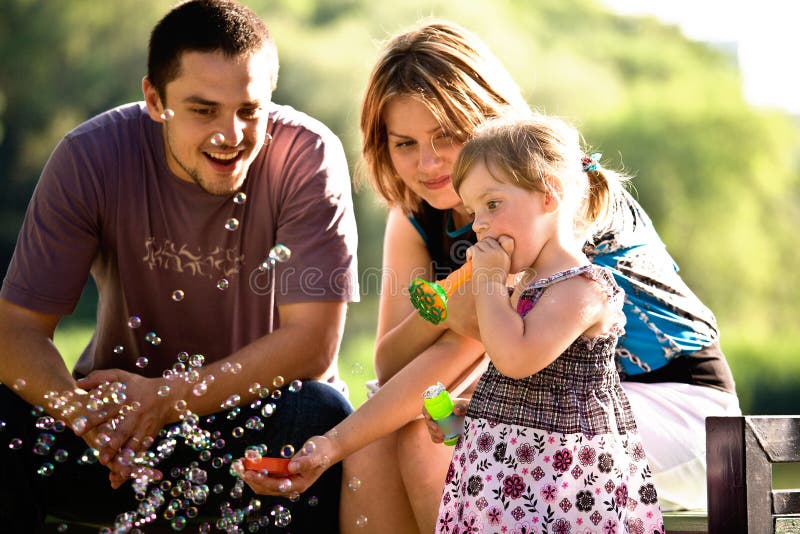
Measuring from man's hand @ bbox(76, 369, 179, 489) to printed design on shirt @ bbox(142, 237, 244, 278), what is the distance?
40cm

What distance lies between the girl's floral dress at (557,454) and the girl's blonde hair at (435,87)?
0.64 m

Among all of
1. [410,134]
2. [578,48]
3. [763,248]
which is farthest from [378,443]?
[578,48]

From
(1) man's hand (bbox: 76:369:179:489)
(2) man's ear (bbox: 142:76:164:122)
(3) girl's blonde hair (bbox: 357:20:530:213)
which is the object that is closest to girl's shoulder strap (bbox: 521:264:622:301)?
(3) girl's blonde hair (bbox: 357:20:530:213)

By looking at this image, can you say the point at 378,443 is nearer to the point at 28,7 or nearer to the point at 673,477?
the point at 673,477

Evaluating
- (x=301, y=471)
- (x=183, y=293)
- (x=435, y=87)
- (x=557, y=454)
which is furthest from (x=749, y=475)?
(x=183, y=293)

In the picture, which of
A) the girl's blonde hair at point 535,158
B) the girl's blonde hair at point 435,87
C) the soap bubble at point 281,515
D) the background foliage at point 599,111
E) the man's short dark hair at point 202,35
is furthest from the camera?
the background foliage at point 599,111

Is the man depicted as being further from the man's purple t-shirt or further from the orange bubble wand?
the orange bubble wand

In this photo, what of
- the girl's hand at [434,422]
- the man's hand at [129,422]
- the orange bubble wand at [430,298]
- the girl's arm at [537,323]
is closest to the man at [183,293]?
the man's hand at [129,422]

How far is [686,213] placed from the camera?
9953 mm

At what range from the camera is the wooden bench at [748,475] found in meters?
1.88

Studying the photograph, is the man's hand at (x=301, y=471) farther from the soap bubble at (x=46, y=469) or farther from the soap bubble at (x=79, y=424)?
the soap bubble at (x=46, y=469)

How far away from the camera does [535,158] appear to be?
1.91 meters

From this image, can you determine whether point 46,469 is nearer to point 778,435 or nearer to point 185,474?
point 185,474

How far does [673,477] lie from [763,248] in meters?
8.70
